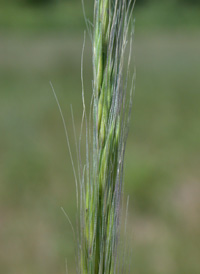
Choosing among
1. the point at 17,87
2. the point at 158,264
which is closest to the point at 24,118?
the point at 17,87

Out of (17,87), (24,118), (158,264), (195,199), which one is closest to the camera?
(158,264)

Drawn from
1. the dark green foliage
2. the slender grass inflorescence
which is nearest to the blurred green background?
the slender grass inflorescence

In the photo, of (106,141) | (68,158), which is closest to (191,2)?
(68,158)

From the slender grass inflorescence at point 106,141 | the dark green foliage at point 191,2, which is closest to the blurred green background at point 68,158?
the slender grass inflorescence at point 106,141

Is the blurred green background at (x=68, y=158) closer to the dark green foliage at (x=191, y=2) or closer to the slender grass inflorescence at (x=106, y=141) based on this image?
the slender grass inflorescence at (x=106, y=141)

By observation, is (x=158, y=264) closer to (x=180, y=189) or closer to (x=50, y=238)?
(x=50, y=238)
